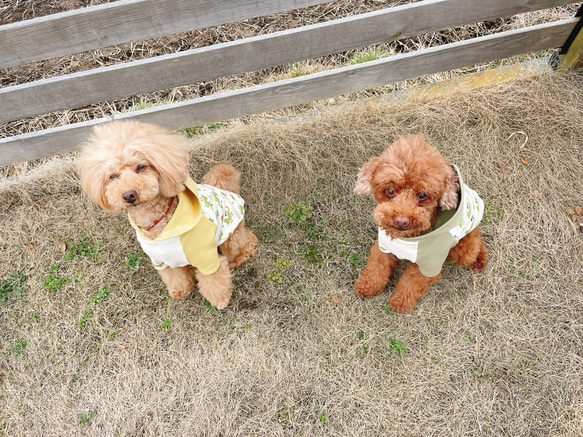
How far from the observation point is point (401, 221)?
6.57ft

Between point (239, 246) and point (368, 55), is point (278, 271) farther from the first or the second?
point (368, 55)

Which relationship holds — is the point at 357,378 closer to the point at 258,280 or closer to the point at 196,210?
the point at 258,280

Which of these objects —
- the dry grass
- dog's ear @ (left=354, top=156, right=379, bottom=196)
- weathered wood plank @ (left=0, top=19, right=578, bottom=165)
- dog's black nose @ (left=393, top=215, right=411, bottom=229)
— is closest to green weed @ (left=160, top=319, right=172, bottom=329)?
the dry grass

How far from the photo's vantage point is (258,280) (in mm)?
2941

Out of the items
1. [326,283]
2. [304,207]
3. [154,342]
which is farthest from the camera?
[304,207]

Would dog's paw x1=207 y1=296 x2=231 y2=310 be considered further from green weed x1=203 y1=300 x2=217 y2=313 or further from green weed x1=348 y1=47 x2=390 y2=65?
green weed x1=348 y1=47 x2=390 y2=65

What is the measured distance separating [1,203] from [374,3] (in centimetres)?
439

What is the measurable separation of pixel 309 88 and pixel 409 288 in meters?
1.78

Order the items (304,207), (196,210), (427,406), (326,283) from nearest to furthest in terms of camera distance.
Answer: (196,210) < (427,406) < (326,283) < (304,207)

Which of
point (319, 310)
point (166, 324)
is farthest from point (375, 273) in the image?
point (166, 324)

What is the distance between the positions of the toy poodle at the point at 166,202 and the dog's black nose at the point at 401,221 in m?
1.10

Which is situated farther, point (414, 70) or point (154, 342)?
point (414, 70)

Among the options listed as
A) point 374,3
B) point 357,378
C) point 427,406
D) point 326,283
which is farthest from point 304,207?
point 374,3

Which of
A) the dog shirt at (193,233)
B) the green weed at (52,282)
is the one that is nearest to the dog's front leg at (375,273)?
the dog shirt at (193,233)
